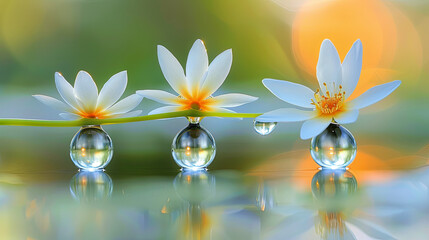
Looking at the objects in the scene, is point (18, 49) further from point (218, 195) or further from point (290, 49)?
point (218, 195)

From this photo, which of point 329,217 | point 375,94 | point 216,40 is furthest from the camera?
point 216,40

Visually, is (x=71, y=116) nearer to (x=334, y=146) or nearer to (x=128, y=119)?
(x=128, y=119)

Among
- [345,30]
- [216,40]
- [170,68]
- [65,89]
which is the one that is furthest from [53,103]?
[345,30]

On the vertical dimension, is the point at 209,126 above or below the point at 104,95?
above

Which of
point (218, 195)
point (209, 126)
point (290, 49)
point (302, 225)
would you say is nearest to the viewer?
point (302, 225)

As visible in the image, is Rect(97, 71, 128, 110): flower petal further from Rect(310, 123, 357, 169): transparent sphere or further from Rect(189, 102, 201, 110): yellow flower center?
Rect(310, 123, 357, 169): transparent sphere

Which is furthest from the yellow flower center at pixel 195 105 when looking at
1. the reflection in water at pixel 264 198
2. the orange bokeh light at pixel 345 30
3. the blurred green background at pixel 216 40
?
the orange bokeh light at pixel 345 30

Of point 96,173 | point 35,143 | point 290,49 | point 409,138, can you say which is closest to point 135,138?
point 35,143
